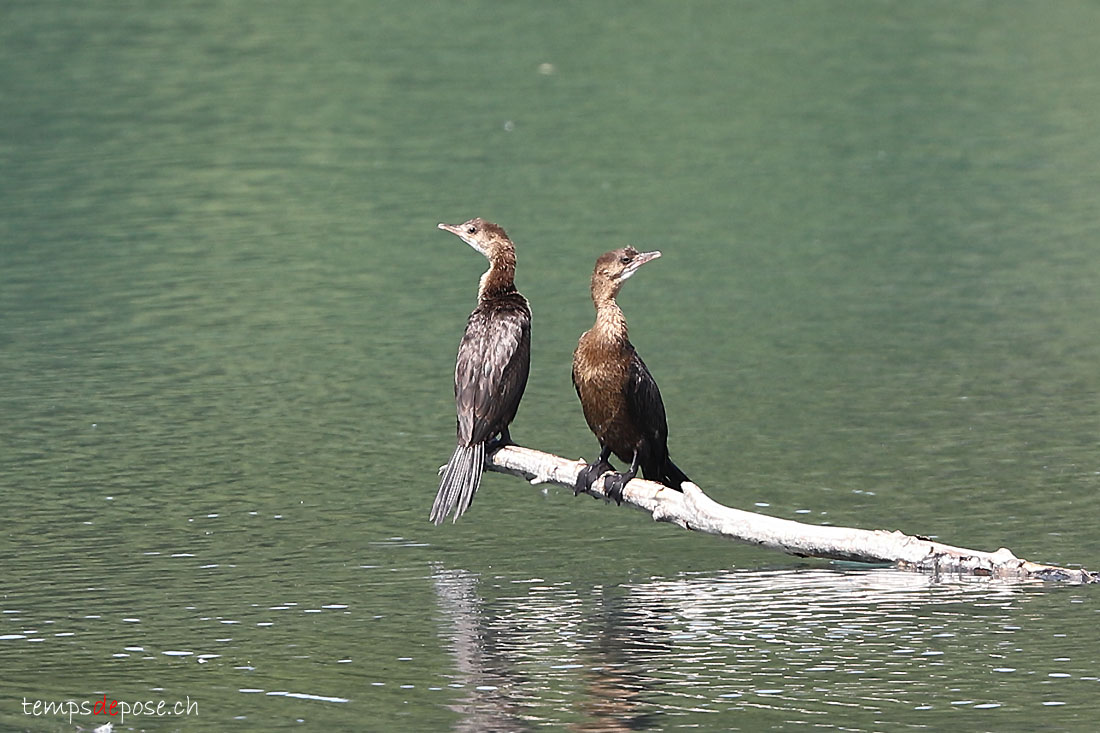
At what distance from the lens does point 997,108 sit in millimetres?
29828

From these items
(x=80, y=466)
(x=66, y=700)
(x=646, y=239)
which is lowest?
(x=66, y=700)

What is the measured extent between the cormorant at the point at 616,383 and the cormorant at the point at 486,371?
2.02 ft

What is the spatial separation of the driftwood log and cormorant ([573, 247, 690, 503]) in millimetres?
586

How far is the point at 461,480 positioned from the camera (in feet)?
37.9

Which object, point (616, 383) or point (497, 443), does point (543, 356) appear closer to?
point (497, 443)

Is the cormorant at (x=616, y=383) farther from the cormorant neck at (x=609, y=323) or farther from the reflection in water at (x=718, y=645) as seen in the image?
the reflection in water at (x=718, y=645)

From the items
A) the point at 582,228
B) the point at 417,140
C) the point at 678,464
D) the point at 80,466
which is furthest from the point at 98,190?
the point at 678,464

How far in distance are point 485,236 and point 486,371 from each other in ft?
3.14

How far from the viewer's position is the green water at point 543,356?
9852 millimetres

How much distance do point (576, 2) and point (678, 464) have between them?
25.5 m

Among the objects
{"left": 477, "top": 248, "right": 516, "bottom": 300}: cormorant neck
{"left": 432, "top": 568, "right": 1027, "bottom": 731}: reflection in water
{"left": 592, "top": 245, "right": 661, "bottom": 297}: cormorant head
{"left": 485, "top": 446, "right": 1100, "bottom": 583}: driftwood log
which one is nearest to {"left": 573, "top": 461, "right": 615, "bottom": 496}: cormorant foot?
{"left": 485, "top": 446, "right": 1100, "bottom": 583}: driftwood log

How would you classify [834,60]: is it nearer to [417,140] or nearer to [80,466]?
[417,140]

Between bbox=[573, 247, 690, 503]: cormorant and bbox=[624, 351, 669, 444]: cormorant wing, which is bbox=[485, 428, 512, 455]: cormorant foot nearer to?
bbox=[573, 247, 690, 503]: cormorant

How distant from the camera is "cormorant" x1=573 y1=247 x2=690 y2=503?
1123 centimetres
